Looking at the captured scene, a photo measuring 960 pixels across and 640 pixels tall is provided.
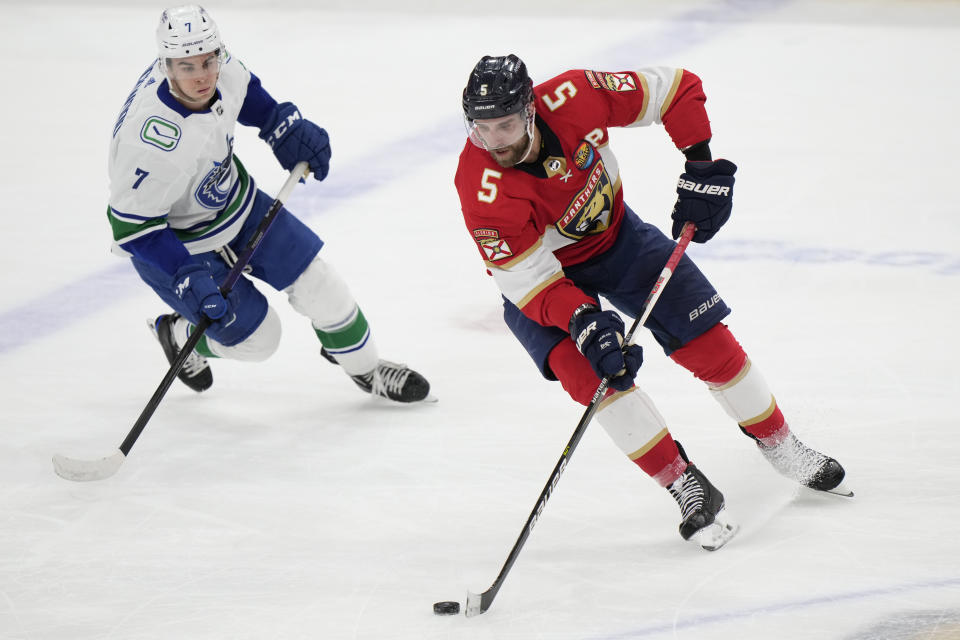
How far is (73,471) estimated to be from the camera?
120 inches

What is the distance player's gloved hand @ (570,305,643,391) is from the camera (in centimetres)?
255

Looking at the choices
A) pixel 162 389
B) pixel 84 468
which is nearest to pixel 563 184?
pixel 162 389

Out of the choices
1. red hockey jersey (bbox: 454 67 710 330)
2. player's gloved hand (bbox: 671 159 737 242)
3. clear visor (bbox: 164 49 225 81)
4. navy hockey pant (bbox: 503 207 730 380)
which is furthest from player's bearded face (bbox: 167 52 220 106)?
player's gloved hand (bbox: 671 159 737 242)

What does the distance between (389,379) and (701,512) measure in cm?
122

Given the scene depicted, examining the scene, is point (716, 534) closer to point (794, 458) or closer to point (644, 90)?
point (794, 458)

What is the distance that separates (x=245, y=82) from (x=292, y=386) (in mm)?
1000

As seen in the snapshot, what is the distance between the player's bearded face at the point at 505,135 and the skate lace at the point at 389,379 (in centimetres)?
106

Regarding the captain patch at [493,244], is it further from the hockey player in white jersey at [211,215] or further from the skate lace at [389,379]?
the skate lace at [389,379]

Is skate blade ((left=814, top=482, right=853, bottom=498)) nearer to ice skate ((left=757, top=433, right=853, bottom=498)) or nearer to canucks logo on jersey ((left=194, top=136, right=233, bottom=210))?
ice skate ((left=757, top=433, right=853, bottom=498))

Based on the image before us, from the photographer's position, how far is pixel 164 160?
310 centimetres

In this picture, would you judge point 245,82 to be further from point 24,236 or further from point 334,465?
point 24,236

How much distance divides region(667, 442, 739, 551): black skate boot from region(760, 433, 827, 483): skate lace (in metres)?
0.26

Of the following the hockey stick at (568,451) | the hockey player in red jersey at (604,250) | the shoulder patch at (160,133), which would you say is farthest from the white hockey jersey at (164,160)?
the hockey stick at (568,451)

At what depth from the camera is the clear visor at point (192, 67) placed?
120 inches
